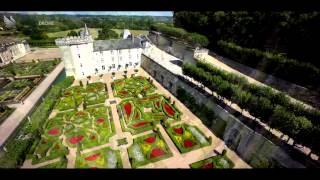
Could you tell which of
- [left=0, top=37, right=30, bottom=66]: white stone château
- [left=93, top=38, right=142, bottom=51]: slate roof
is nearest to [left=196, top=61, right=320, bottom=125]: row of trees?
[left=93, top=38, right=142, bottom=51]: slate roof

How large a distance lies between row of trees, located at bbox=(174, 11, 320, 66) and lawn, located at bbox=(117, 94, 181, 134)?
552 inches

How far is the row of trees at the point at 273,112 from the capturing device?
16050 millimetres

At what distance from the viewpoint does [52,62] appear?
50.3 meters

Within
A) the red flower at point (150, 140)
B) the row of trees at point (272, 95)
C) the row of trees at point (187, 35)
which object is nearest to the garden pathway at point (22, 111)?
the red flower at point (150, 140)

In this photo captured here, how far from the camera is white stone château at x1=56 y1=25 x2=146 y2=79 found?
38.2 metres

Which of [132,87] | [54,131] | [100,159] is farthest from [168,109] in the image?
[54,131]

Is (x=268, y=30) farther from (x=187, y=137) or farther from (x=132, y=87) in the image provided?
(x=132, y=87)

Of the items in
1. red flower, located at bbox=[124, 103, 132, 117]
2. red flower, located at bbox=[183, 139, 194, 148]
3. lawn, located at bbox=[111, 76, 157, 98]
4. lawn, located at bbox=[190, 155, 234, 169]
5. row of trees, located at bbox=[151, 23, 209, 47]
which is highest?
row of trees, located at bbox=[151, 23, 209, 47]

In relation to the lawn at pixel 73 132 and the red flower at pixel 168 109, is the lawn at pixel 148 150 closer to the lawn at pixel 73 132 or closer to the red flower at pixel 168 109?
the lawn at pixel 73 132

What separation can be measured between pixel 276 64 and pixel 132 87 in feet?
79.5

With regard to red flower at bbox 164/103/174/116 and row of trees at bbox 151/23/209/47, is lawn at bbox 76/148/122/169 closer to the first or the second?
red flower at bbox 164/103/174/116

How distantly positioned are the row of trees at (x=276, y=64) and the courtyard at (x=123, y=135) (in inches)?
538

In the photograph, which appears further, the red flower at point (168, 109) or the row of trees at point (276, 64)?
the red flower at point (168, 109)
